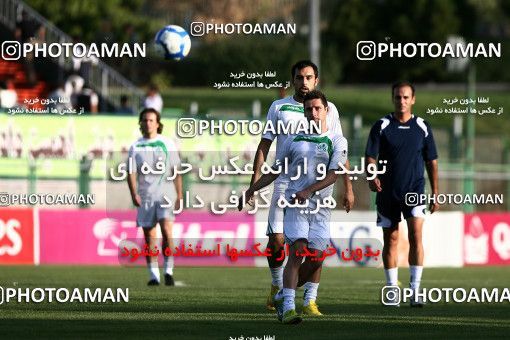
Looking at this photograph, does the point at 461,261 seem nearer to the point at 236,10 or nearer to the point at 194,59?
the point at 194,59

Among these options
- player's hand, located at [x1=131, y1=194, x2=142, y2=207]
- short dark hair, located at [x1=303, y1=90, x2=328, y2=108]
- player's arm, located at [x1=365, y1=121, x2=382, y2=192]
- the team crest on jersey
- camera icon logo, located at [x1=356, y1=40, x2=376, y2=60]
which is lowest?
player's hand, located at [x1=131, y1=194, x2=142, y2=207]

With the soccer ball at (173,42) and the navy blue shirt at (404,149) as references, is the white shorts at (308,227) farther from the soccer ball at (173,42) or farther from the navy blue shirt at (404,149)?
the soccer ball at (173,42)

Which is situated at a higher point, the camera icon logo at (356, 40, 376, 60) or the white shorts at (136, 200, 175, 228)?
the camera icon logo at (356, 40, 376, 60)

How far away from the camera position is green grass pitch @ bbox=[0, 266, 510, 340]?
13.5 m

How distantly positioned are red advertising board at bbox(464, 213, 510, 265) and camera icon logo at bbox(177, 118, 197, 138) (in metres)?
12.1

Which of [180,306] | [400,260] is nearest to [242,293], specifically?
[180,306]

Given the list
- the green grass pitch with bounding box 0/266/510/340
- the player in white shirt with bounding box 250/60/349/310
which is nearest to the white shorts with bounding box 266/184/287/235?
the player in white shirt with bounding box 250/60/349/310

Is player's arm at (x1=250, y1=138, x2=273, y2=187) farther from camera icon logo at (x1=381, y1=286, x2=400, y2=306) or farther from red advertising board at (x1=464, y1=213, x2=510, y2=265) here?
red advertising board at (x1=464, y1=213, x2=510, y2=265)

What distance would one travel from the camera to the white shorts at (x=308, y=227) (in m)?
14.2

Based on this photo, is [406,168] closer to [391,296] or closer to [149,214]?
[391,296]

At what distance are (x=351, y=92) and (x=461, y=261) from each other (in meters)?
29.5

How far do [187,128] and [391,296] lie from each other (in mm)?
3040

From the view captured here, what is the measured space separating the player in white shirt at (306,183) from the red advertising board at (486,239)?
15.6 metres

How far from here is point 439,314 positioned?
15.9 metres
